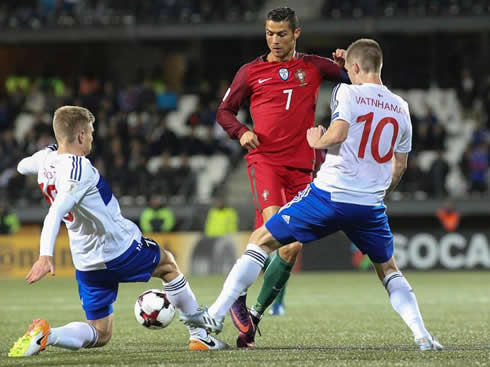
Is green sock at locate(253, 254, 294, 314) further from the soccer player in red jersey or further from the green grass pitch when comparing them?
the green grass pitch

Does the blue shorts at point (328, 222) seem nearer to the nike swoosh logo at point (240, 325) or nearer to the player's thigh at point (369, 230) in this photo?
the player's thigh at point (369, 230)

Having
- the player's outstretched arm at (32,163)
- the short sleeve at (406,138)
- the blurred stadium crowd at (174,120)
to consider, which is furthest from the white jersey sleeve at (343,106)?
the blurred stadium crowd at (174,120)

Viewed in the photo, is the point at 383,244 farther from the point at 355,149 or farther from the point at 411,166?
the point at 411,166

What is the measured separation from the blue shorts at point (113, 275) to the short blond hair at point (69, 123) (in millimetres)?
777

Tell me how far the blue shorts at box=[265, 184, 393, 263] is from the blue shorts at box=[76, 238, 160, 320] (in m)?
0.78

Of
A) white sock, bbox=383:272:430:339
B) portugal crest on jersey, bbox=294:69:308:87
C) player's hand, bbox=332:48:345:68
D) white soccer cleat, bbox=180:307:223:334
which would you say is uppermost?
player's hand, bbox=332:48:345:68

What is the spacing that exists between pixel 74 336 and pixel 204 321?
80 cm

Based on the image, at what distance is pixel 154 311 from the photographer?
267 inches

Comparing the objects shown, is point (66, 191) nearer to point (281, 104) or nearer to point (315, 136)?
point (315, 136)

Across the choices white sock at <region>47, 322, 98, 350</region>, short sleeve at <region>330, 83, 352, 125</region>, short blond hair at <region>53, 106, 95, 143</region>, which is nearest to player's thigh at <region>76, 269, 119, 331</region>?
white sock at <region>47, 322, 98, 350</region>

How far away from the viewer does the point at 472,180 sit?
22828mm

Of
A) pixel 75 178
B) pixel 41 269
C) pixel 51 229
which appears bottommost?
pixel 41 269

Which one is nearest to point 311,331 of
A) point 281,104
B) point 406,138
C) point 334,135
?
point 281,104

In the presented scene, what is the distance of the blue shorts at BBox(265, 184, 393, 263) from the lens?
6.32 meters
